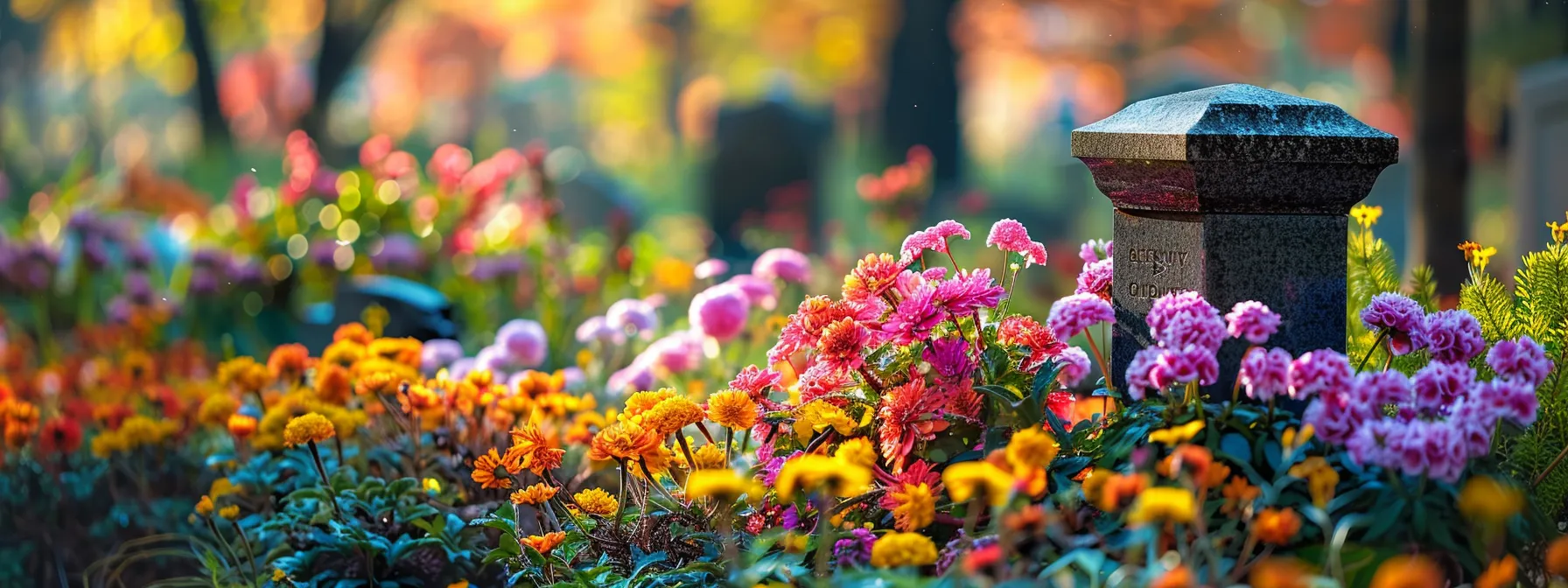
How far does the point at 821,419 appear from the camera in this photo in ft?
8.59

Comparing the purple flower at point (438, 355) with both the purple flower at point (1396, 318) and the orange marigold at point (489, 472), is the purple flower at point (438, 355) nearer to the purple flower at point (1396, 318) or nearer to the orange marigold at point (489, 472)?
the orange marigold at point (489, 472)

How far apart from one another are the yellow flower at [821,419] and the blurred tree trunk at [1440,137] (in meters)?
4.40

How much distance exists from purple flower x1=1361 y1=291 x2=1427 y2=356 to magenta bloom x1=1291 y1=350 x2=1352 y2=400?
1.39 feet

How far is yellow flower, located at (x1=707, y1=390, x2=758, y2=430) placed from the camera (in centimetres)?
254

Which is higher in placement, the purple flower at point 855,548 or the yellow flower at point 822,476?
the yellow flower at point 822,476

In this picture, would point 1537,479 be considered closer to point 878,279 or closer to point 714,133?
point 878,279

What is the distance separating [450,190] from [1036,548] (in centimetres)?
489

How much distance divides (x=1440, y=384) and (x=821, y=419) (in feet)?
3.46

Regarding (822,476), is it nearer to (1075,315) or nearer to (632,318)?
(1075,315)

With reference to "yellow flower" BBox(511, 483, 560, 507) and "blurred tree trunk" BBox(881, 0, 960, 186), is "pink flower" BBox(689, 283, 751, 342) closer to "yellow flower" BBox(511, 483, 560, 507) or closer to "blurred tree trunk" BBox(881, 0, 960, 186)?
"yellow flower" BBox(511, 483, 560, 507)

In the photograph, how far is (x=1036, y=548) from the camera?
2.07m

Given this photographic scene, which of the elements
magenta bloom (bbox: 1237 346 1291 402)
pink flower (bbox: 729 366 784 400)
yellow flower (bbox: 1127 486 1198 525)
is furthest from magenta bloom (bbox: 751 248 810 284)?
yellow flower (bbox: 1127 486 1198 525)

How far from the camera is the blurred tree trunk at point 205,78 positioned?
12.9 meters

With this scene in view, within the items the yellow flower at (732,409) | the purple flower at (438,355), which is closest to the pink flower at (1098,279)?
the yellow flower at (732,409)
